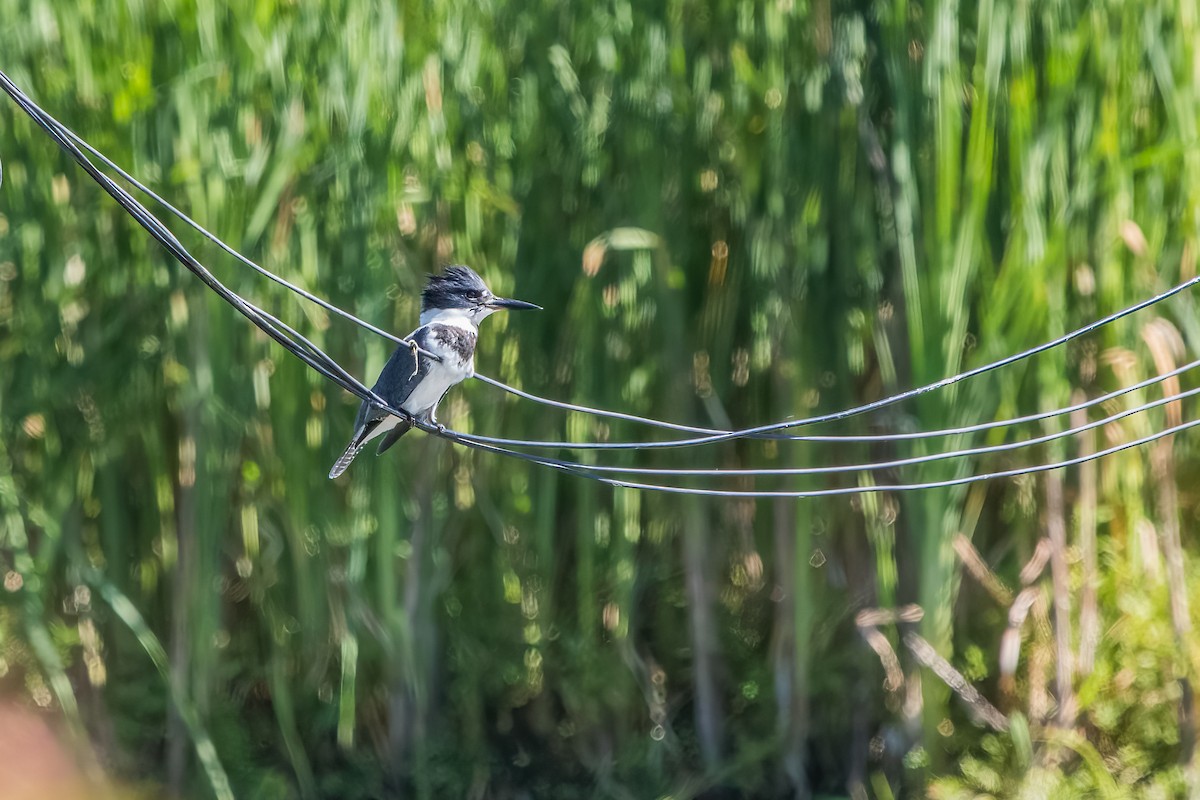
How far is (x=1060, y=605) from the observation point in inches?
125

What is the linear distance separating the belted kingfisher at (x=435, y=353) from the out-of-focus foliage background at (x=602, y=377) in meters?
0.58

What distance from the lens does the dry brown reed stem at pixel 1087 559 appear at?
3.18 metres

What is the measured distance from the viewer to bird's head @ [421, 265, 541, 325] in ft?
8.18

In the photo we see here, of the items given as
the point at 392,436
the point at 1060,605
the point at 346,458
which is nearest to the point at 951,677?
the point at 1060,605

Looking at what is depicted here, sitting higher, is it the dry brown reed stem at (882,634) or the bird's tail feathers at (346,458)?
the bird's tail feathers at (346,458)

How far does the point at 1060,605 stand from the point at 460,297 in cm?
159

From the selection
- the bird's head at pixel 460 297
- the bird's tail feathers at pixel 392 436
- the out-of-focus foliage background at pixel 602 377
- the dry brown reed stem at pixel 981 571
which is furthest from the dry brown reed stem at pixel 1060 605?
the bird's tail feathers at pixel 392 436

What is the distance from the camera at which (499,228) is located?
3.34 meters

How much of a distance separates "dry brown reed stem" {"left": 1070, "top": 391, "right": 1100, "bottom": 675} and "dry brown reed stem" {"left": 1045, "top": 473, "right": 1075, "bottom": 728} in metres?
0.03

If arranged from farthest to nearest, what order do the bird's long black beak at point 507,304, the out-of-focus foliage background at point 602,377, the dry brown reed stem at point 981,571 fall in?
the dry brown reed stem at point 981,571 < the out-of-focus foliage background at point 602,377 < the bird's long black beak at point 507,304

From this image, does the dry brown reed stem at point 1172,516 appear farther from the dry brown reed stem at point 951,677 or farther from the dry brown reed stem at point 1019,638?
the dry brown reed stem at point 951,677

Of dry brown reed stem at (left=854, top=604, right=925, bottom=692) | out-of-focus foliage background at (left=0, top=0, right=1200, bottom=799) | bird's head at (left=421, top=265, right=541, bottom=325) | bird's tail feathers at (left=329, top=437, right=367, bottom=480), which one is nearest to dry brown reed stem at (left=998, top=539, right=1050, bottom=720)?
out-of-focus foliage background at (left=0, top=0, right=1200, bottom=799)

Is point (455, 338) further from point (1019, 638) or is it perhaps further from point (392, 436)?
point (1019, 638)

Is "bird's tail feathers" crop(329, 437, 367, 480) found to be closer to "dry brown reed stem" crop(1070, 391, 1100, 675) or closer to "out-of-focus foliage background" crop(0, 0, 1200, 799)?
"out-of-focus foliage background" crop(0, 0, 1200, 799)
